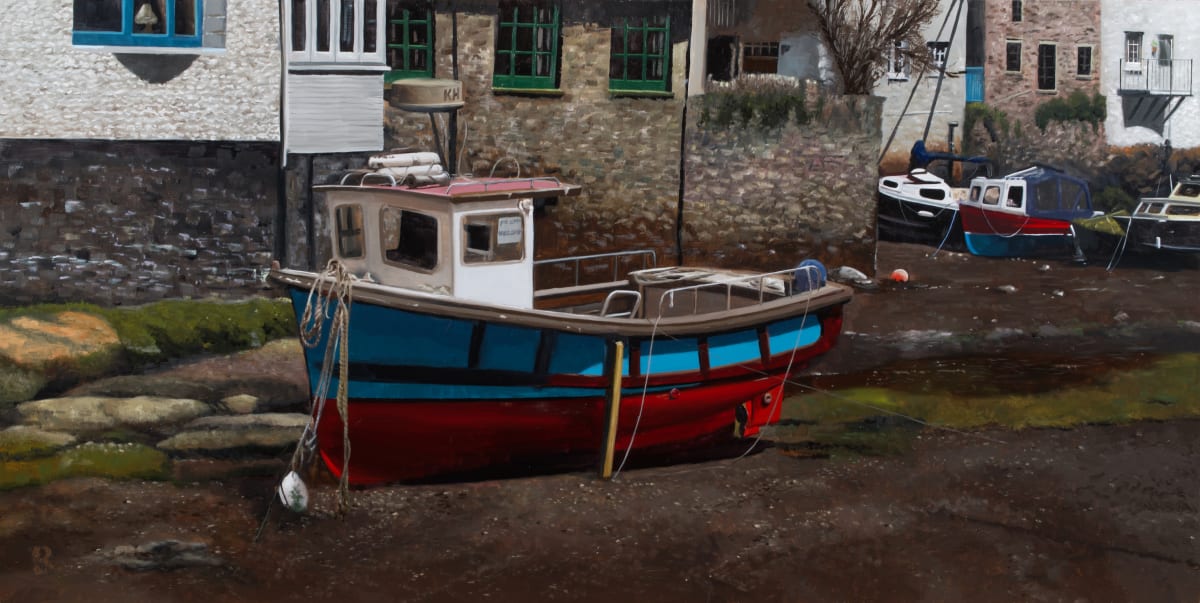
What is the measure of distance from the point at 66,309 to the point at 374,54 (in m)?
3.66

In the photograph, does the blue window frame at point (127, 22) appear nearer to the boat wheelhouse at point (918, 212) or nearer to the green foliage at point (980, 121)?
the boat wheelhouse at point (918, 212)

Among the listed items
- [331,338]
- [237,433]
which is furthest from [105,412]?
[331,338]

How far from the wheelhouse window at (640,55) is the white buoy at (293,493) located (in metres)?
7.22

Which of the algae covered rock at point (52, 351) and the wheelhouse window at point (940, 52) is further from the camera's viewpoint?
the wheelhouse window at point (940, 52)

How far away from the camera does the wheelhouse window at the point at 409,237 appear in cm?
858

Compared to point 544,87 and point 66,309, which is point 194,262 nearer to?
point 66,309

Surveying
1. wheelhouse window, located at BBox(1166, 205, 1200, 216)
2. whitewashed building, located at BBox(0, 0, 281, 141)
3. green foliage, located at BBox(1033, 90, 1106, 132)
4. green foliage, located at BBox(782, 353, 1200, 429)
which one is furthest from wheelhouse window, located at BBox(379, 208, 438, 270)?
green foliage, located at BBox(1033, 90, 1106, 132)

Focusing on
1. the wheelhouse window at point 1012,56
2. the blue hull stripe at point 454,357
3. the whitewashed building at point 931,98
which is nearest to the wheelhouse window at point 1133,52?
the wheelhouse window at point 1012,56

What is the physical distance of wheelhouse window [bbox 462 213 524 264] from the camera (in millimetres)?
8586

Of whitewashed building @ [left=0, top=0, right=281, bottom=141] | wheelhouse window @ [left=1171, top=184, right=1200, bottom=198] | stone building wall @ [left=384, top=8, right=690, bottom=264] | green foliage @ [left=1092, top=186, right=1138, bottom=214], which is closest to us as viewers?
whitewashed building @ [left=0, top=0, right=281, bottom=141]

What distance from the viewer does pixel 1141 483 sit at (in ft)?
30.1

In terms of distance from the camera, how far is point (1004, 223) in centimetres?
1767

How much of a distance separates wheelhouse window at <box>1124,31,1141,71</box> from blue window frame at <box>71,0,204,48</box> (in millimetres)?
16155

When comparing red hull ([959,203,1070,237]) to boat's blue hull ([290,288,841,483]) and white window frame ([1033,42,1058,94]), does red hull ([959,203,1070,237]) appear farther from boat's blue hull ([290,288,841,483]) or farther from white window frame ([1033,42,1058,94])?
boat's blue hull ([290,288,841,483])
